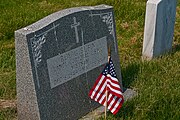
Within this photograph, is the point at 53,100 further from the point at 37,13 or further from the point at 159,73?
the point at 37,13

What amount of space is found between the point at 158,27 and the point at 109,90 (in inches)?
70.4

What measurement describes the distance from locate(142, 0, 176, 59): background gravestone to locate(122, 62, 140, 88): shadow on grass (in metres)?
→ 0.56

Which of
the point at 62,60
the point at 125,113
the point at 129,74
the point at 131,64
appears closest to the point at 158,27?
the point at 131,64

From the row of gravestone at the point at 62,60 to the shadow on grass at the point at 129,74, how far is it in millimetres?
343

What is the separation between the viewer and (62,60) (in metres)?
3.44

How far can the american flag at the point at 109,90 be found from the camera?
3.55 meters

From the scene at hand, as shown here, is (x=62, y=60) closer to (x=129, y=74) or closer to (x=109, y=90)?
(x=109, y=90)

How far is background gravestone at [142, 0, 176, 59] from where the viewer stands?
16.2 ft

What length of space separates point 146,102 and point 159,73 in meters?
0.76

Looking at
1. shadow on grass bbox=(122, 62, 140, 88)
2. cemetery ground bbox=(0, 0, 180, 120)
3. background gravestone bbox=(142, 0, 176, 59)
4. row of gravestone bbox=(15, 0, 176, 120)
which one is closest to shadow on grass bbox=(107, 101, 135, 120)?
cemetery ground bbox=(0, 0, 180, 120)

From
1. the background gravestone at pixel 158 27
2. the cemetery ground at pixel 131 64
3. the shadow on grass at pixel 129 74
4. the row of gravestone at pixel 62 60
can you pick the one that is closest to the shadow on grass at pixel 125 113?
the cemetery ground at pixel 131 64

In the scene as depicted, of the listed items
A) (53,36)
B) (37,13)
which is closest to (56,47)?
(53,36)

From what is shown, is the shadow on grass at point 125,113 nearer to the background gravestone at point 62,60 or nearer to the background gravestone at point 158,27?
the background gravestone at point 62,60

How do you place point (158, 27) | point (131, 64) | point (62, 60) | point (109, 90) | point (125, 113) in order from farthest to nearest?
point (158, 27), point (131, 64), point (125, 113), point (109, 90), point (62, 60)
